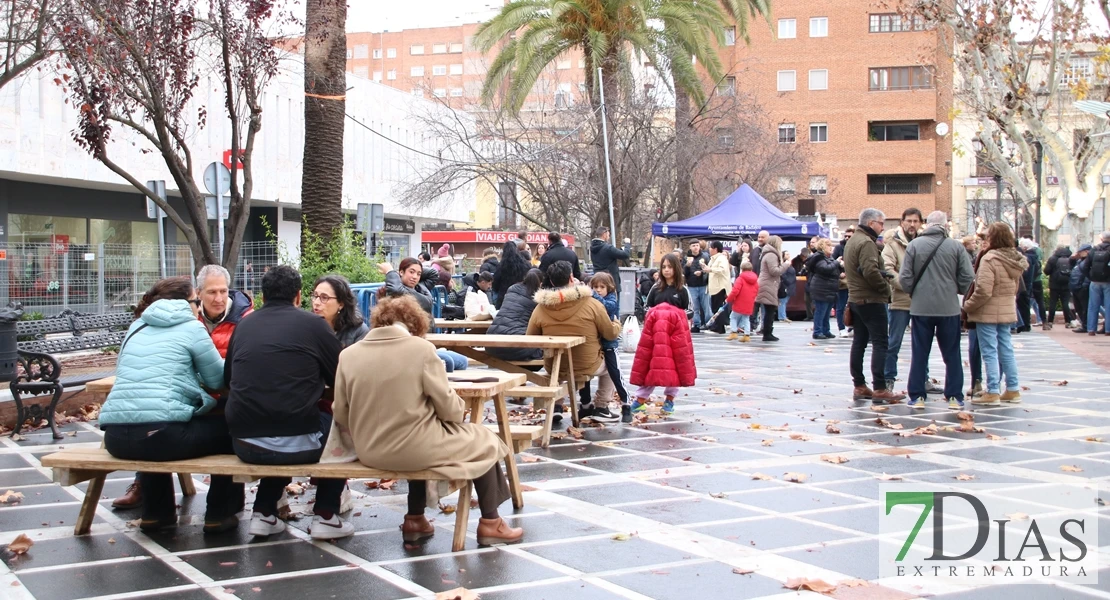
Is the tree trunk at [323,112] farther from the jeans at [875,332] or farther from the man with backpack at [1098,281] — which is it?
the man with backpack at [1098,281]

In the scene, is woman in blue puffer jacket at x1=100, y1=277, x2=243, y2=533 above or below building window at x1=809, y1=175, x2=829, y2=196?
below

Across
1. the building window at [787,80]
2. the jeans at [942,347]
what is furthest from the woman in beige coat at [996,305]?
the building window at [787,80]

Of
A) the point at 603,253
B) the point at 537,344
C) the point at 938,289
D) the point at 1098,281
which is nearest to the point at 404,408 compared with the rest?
the point at 537,344

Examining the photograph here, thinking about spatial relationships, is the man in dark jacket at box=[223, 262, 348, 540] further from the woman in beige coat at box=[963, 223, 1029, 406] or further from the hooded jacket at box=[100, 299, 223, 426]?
the woman in beige coat at box=[963, 223, 1029, 406]

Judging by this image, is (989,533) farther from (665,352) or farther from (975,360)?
(975,360)

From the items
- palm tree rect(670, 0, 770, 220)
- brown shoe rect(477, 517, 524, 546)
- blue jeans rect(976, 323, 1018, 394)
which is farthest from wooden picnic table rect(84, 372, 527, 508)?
→ palm tree rect(670, 0, 770, 220)

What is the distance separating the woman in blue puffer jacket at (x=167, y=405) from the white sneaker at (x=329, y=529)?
59 cm

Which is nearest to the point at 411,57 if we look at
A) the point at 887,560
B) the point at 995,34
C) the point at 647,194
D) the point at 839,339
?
the point at 647,194

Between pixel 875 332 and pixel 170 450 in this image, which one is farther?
pixel 875 332

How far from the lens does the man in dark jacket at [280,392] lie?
5.59 metres

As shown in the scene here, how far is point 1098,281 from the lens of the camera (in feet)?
62.7

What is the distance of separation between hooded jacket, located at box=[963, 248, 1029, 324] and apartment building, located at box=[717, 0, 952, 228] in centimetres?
4913

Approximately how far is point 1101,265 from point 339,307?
16.3m

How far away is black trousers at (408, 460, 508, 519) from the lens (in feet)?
18.4
